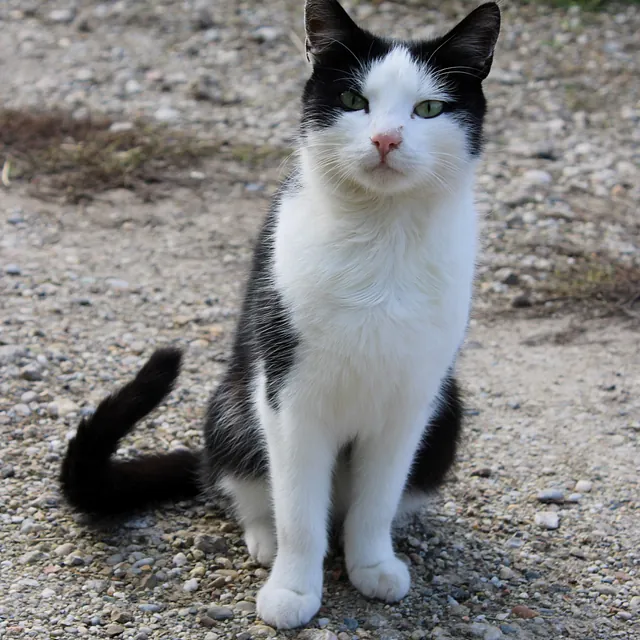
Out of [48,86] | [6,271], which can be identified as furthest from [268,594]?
[48,86]

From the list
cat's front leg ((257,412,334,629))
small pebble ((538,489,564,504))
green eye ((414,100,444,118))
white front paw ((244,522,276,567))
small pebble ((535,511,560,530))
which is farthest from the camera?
small pebble ((538,489,564,504))

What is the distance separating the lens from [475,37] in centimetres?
221

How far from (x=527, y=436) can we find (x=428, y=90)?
1.52 meters

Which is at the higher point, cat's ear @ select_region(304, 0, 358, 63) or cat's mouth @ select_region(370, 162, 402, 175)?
cat's ear @ select_region(304, 0, 358, 63)

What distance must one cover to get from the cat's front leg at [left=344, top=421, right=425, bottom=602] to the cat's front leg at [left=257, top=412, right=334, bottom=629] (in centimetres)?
10

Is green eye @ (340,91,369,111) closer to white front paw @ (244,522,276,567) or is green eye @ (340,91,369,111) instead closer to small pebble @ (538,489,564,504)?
white front paw @ (244,522,276,567)

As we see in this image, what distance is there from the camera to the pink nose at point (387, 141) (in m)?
2.04

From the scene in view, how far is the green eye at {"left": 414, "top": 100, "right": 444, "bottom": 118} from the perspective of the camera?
214 centimetres

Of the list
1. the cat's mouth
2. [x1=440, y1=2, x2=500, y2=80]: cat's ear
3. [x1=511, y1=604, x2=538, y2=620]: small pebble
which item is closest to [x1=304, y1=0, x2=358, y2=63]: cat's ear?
[x1=440, y1=2, x2=500, y2=80]: cat's ear

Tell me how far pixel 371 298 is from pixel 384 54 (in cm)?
56

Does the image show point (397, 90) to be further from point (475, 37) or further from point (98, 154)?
point (98, 154)

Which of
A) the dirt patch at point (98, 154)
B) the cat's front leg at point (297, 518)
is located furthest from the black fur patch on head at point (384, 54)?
the dirt patch at point (98, 154)

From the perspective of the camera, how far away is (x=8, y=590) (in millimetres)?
2387

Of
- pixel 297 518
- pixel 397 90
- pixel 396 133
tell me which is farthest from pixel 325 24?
pixel 297 518
